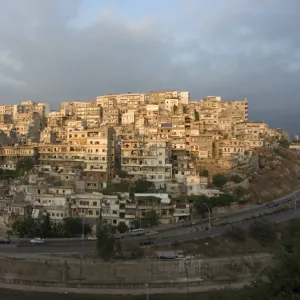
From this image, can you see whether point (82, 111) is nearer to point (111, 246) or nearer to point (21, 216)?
point (21, 216)

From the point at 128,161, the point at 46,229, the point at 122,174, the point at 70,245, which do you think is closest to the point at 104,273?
the point at 70,245

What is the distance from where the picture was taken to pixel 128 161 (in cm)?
4388

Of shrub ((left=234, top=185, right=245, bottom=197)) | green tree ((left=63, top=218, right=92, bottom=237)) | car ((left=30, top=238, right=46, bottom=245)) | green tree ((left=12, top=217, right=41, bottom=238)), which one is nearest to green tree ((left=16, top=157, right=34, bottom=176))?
green tree ((left=12, top=217, right=41, bottom=238))

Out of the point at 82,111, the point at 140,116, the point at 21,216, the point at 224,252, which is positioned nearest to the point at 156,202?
the point at 224,252

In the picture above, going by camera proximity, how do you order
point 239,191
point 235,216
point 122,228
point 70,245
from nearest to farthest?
point 70,245
point 122,228
point 235,216
point 239,191

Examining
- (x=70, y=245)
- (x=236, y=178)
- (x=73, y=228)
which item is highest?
(x=236, y=178)

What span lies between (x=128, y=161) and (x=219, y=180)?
8.84 m

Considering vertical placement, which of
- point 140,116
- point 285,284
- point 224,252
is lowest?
point 224,252

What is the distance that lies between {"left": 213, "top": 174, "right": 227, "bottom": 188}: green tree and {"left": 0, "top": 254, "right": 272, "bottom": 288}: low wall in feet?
46.3

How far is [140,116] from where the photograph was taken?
2362 inches

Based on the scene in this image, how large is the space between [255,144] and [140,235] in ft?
80.5

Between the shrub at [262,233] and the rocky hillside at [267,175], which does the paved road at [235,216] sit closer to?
the rocky hillside at [267,175]

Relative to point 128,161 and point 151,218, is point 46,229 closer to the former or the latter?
point 151,218

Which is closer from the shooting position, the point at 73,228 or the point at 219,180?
the point at 73,228
